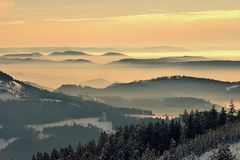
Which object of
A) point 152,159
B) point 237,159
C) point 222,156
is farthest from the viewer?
point 152,159

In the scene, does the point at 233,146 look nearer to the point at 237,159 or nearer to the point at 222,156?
the point at 237,159

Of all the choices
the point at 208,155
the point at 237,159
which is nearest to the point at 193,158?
the point at 208,155

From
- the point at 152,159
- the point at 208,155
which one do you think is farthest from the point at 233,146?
the point at 152,159

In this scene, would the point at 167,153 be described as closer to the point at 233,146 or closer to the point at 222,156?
the point at 233,146

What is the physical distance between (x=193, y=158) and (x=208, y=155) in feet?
15.8

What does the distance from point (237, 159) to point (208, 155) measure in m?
20.6

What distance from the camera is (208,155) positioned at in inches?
7830

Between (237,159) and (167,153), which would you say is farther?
(167,153)

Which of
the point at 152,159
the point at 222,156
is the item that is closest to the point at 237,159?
the point at 222,156

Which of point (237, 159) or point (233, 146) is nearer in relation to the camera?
point (237, 159)

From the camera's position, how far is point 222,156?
16588 cm

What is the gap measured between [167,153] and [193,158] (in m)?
7.64

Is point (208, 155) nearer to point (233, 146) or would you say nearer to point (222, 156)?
point (233, 146)

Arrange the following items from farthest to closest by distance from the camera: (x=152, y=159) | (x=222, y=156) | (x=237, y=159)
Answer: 1. (x=152, y=159)
2. (x=237, y=159)
3. (x=222, y=156)
